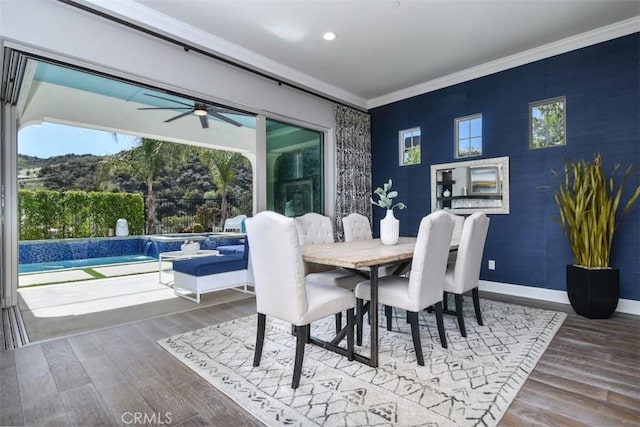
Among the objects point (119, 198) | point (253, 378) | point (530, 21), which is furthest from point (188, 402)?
point (119, 198)

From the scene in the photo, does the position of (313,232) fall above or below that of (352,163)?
below

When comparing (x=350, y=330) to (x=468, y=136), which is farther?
(x=468, y=136)

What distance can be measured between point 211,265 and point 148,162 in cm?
673

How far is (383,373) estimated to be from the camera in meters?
2.08

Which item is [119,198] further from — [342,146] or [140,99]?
[342,146]

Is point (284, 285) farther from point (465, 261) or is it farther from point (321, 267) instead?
point (465, 261)

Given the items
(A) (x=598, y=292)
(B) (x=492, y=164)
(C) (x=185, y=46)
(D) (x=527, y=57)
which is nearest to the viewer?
(A) (x=598, y=292)

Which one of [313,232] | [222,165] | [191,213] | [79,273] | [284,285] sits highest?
[222,165]

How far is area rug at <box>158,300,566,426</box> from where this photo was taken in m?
1.66

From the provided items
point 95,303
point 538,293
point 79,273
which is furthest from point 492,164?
point 79,273

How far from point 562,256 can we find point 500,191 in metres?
1.02

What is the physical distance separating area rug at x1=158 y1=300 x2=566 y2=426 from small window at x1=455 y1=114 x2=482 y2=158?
2.38 metres

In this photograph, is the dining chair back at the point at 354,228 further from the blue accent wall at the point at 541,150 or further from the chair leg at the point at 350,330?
the blue accent wall at the point at 541,150

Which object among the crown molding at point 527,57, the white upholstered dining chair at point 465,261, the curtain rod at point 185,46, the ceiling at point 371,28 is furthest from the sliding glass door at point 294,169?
the white upholstered dining chair at point 465,261
